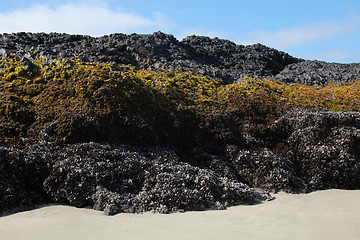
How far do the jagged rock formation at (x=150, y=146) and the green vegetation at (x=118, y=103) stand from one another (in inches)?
1.5

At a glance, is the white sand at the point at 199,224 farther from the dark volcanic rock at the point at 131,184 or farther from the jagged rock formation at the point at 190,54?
the jagged rock formation at the point at 190,54

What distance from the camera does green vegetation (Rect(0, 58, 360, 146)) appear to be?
29.1 ft

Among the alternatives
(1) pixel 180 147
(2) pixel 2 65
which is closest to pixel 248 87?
(1) pixel 180 147

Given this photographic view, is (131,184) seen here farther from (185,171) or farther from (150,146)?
(150,146)

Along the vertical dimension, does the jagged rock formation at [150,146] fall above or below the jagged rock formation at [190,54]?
below

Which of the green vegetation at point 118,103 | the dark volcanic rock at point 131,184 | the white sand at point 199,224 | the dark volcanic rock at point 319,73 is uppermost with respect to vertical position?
the dark volcanic rock at point 319,73

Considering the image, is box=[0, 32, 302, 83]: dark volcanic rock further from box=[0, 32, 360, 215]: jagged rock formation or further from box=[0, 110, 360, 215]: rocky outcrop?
box=[0, 110, 360, 215]: rocky outcrop

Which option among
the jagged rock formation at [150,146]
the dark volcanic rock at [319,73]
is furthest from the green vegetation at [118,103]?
the dark volcanic rock at [319,73]

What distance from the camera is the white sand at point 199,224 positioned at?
17.1 ft

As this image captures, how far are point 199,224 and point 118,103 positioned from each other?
16.5 feet

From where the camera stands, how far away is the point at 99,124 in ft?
29.0

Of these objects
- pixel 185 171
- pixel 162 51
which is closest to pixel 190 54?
pixel 162 51

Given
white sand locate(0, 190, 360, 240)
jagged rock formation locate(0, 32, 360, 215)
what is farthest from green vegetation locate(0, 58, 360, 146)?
white sand locate(0, 190, 360, 240)

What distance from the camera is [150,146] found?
9352 mm
